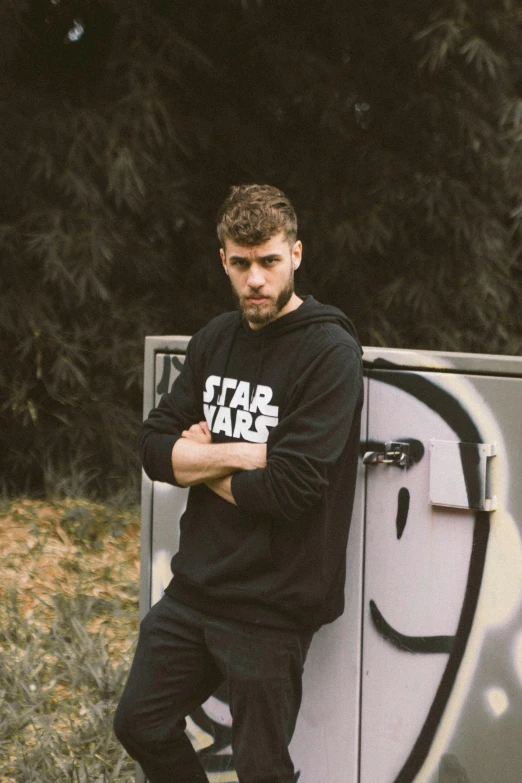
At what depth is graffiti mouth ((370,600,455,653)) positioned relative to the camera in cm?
244

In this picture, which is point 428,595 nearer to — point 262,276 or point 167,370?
point 262,276

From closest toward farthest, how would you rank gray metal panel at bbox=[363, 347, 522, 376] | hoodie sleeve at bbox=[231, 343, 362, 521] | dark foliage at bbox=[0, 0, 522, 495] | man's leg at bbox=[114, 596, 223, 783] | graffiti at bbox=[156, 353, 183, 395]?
1. hoodie sleeve at bbox=[231, 343, 362, 521]
2. gray metal panel at bbox=[363, 347, 522, 376]
3. man's leg at bbox=[114, 596, 223, 783]
4. graffiti at bbox=[156, 353, 183, 395]
5. dark foliage at bbox=[0, 0, 522, 495]

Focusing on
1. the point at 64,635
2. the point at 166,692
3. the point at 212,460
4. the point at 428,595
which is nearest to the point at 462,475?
the point at 428,595

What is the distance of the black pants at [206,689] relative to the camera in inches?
90.0

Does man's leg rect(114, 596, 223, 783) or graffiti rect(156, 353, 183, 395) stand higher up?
graffiti rect(156, 353, 183, 395)

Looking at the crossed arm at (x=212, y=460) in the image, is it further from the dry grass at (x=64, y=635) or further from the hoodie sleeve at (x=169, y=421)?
the dry grass at (x=64, y=635)

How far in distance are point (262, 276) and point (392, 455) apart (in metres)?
0.52

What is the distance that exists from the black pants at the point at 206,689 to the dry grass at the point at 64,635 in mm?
740

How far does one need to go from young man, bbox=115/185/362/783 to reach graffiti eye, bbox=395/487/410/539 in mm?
146

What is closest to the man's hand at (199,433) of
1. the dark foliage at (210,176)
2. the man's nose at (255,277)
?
the man's nose at (255,277)

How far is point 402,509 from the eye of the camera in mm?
2498

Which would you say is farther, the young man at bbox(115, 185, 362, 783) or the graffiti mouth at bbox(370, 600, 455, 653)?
the graffiti mouth at bbox(370, 600, 455, 653)

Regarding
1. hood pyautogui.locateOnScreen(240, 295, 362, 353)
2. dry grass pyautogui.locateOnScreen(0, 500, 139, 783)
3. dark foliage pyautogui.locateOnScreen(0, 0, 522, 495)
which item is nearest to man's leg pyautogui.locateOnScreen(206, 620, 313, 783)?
hood pyautogui.locateOnScreen(240, 295, 362, 353)

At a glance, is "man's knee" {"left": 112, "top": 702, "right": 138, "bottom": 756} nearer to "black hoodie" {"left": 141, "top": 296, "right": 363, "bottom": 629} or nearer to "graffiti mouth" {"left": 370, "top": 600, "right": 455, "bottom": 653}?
"black hoodie" {"left": 141, "top": 296, "right": 363, "bottom": 629}
